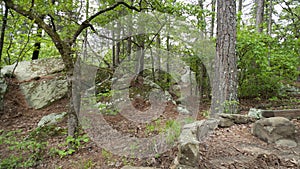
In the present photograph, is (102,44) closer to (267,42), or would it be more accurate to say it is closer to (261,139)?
(261,139)

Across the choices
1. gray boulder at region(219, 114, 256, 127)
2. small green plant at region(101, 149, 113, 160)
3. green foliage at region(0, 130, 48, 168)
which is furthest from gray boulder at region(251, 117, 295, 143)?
green foliage at region(0, 130, 48, 168)

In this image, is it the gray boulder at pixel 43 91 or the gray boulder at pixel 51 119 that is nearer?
the gray boulder at pixel 51 119

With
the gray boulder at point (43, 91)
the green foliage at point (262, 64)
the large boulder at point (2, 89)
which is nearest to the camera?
the large boulder at point (2, 89)

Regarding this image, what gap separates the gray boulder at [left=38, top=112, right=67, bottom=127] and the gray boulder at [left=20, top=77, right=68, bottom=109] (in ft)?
2.87

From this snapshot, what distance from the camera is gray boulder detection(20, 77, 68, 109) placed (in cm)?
585

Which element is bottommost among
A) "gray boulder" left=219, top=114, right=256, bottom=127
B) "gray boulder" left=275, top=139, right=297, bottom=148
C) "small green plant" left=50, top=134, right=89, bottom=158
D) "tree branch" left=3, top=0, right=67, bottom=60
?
"small green plant" left=50, top=134, right=89, bottom=158

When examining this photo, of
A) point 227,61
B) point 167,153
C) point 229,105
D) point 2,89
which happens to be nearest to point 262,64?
point 227,61

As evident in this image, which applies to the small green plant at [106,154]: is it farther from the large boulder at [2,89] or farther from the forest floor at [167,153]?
the large boulder at [2,89]

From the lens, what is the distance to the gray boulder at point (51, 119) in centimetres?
478

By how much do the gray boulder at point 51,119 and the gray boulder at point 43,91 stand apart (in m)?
0.88

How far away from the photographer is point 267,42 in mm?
5957

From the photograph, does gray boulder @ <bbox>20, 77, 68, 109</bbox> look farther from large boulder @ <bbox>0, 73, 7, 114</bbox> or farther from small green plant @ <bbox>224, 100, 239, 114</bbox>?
small green plant @ <bbox>224, 100, 239, 114</bbox>

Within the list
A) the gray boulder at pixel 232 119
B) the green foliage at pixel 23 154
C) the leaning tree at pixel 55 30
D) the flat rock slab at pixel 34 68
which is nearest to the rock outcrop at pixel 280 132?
the gray boulder at pixel 232 119

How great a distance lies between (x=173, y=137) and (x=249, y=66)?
5307 millimetres
